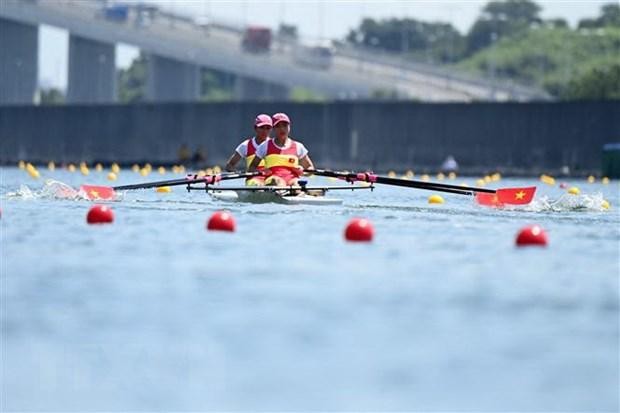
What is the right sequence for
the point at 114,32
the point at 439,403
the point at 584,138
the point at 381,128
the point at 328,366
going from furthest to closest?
the point at 114,32, the point at 381,128, the point at 584,138, the point at 328,366, the point at 439,403

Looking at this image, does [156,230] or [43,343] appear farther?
[156,230]

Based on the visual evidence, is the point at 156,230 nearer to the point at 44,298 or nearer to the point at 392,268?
the point at 392,268

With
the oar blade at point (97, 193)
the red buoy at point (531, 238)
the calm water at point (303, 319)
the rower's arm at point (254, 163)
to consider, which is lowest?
the calm water at point (303, 319)

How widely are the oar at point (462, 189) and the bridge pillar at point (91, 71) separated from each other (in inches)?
2893

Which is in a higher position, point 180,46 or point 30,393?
point 180,46

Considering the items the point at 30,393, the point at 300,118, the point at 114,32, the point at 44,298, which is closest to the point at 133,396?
the point at 30,393

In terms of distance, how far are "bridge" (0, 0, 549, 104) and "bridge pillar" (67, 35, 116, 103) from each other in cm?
6

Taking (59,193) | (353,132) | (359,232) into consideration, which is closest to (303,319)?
(359,232)

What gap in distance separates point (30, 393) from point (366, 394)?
2101 mm

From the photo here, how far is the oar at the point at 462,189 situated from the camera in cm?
2695

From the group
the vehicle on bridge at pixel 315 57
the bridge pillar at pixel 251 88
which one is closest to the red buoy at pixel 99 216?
the vehicle on bridge at pixel 315 57

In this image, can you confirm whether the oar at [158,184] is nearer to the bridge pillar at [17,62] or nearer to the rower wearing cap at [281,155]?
Answer: the rower wearing cap at [281,155]

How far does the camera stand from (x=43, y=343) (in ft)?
41.4

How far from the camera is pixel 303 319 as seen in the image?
13656 mm
